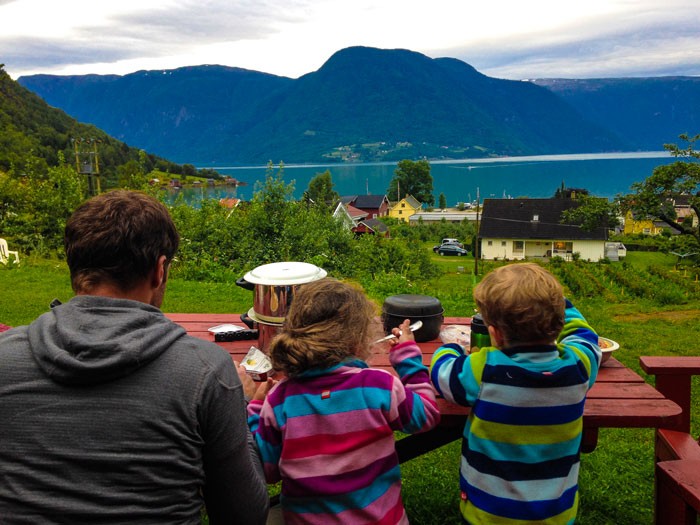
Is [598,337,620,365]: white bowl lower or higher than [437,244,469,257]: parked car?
higher

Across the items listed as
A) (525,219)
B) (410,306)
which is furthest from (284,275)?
(525,219)

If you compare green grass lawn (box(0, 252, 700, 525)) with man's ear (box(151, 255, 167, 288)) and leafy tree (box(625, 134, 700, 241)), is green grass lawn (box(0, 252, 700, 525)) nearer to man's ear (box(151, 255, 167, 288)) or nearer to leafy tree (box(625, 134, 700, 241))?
man's ear (box(151, 255, 167, 288))

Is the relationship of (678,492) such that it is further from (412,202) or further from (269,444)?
(412,202)

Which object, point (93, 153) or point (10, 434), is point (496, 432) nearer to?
point (10, 434)

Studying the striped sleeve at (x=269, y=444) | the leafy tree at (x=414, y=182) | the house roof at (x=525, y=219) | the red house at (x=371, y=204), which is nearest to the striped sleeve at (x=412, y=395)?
the striped sleeve at (x=269, y=444)

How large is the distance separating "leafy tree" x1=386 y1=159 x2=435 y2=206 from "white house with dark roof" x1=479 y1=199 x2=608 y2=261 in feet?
103

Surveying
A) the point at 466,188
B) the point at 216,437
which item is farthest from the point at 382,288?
the point at 466,188

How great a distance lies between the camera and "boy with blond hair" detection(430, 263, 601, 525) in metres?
1.57

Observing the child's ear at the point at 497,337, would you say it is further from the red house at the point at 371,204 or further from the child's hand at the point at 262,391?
the red house at the point at 371,204

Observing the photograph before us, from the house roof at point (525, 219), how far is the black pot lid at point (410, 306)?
4836cm

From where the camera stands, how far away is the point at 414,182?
82562 millimetres

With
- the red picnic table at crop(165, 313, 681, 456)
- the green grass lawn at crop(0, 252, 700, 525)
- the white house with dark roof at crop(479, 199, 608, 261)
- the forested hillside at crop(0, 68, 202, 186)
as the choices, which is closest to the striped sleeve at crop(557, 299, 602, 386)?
the red picnic table at crop(165, 313, 681, 456)

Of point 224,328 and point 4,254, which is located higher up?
point 224,328

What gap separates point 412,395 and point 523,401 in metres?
0.31
